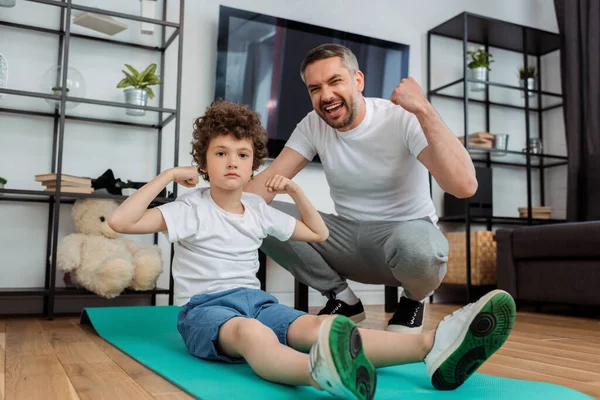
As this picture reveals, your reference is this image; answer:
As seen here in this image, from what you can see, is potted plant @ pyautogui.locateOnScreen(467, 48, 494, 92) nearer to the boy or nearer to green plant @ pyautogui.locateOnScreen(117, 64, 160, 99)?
green plant @ pyautogui.locateOnScreen(117, 64, 160, 99)

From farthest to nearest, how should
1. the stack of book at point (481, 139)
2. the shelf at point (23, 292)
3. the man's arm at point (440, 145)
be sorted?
the stack of book at point (481, 139) < the shelf at point (23, 292) < the man's arm at point (440, 145)

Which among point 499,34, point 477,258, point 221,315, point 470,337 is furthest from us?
point 499,34

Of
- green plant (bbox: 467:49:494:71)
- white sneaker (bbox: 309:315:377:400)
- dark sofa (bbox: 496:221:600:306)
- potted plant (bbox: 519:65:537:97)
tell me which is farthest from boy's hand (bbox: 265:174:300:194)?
potted plant (bbox: 519:65:537:97)

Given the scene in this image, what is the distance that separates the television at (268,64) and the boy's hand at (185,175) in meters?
1.57

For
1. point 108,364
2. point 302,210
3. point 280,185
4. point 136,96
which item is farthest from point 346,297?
point 136,96

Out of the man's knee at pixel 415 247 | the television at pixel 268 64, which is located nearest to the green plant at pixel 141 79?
the television at pixel 268 64

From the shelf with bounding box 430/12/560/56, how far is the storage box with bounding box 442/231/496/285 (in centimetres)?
132

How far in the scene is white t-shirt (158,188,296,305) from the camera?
137cm

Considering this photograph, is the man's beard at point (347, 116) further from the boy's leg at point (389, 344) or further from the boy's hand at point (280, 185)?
the boy's leg at point (389, 344)

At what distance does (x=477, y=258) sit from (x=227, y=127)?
224 centimetres

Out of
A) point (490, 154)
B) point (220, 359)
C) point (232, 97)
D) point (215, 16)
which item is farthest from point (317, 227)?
point (490, 154)

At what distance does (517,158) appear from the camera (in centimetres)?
382

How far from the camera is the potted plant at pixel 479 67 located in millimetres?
3578

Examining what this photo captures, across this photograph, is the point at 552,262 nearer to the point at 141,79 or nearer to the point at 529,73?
the point at 529,73
